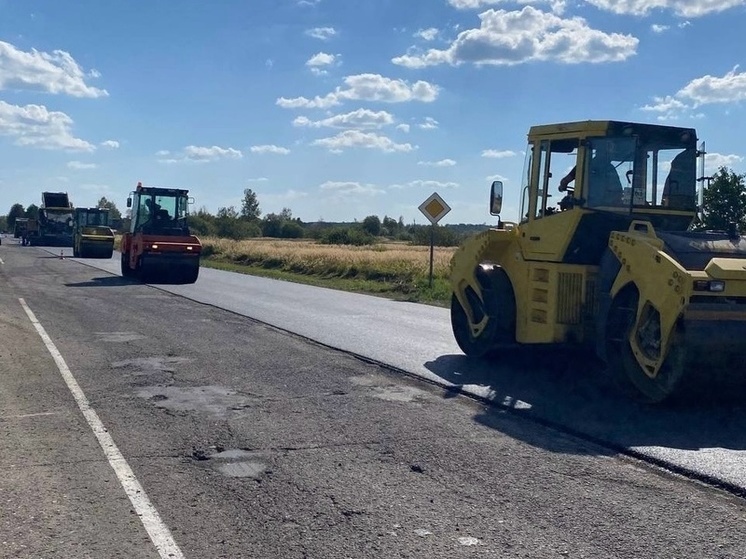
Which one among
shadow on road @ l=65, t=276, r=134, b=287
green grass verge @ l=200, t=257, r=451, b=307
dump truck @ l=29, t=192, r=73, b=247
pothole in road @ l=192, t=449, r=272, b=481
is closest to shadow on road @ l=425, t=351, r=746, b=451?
pothole in road @ l=192, t=449, r=272, b=481

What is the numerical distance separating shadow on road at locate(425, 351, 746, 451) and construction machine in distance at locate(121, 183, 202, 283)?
16.8m

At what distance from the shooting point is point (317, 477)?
20.5 feet

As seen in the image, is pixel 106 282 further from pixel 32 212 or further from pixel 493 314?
pixel 32 212

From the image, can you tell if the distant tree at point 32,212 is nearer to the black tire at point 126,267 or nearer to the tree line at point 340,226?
the tree line at point 340,226

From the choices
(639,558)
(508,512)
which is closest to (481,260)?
(508,512)

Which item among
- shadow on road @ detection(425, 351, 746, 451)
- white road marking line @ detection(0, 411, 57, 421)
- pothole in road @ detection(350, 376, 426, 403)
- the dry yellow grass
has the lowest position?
white road marking line @ detection(0, 411, 57, 421)

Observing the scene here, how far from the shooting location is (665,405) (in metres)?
8.53

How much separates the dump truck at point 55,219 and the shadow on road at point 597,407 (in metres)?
55.9

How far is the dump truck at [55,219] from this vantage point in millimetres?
62031

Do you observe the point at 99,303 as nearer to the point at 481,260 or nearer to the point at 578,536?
the point at 481,260

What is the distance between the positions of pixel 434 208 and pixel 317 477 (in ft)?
64.9

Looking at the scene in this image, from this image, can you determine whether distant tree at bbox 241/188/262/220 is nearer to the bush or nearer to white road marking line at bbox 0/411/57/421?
the bush

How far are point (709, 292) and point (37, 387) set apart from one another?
22.5 feet

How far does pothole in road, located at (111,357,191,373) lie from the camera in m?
10.8
